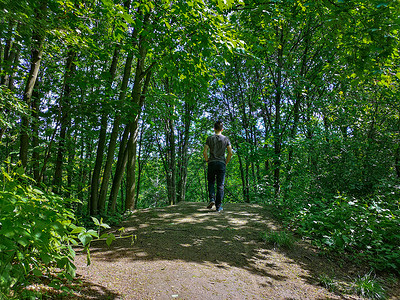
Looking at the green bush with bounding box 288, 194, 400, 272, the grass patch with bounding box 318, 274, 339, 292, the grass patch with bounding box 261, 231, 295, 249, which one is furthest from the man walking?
the grass patch with bounding box 318, 274, 339, 292

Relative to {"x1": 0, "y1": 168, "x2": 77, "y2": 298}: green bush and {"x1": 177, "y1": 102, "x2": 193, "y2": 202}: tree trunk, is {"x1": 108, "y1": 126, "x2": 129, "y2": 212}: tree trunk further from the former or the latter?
{"x1": 177, "y1": 102, "x2": 193, "y2": 202}: tree trunk

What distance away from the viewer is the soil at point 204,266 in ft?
8.75

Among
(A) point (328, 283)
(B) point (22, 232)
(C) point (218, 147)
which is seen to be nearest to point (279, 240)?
(A) point (328, 283)

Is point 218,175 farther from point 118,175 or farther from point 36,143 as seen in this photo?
point 36,143

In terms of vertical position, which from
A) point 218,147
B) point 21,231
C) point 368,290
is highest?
point 218,147

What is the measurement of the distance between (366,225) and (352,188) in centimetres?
199

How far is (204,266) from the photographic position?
3342 millimetres

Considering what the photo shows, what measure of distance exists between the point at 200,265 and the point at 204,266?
0.20 feet

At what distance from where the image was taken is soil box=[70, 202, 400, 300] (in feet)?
8.75

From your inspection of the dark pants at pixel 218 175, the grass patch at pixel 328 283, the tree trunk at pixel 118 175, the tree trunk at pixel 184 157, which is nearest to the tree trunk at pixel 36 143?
the tree trunk at pixel 118 175

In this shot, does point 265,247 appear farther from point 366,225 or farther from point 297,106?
point 297,106

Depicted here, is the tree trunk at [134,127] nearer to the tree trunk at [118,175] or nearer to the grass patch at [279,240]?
the tree trunk at [118,175]

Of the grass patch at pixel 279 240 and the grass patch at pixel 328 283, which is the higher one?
the grass patch at pixel 279 240

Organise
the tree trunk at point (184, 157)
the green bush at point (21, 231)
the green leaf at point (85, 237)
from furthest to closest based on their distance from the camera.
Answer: the tree trunk at point (184, 157), the green leaf at point (85, 237), the green bush at point (21, 231)
